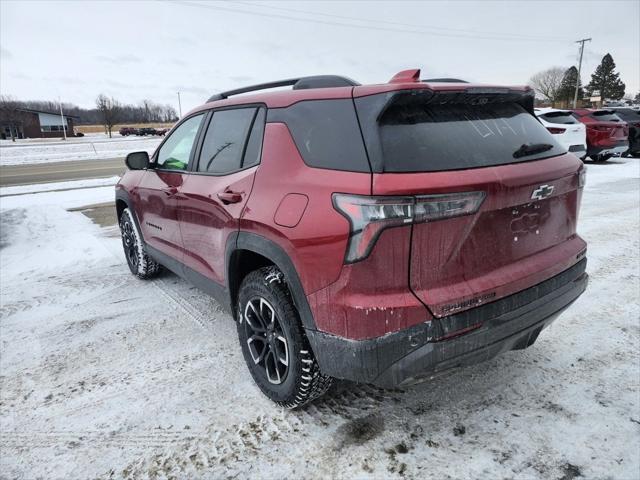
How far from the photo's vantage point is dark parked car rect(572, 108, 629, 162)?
12211 mm

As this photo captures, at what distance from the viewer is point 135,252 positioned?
468 centimetres

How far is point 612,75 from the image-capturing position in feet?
272

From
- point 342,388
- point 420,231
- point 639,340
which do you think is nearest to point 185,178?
point 342,388

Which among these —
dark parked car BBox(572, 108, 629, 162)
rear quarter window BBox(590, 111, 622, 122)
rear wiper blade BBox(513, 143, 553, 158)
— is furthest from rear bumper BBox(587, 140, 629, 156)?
rear wiper blade BBox(513, 143, 553, 158)

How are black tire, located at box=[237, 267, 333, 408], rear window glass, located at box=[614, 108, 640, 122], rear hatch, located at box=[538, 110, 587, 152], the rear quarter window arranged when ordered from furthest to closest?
rear window glass, located at box=[614, 108, 640, 122]
the rear quarter window
rear hatch, located at box=[538, 110, 587, 152]
black tire, located at box=[237, 267, 333, 408]

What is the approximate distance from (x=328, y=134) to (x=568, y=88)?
3005 inches

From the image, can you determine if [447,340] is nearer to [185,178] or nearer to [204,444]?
[204,444]

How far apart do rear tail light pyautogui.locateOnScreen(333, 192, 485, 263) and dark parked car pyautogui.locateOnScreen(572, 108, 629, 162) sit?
12.7 metres

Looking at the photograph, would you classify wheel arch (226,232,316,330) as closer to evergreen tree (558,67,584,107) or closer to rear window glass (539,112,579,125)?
rear window glass (539,112,579,125)

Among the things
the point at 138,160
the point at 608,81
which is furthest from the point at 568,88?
the point at 138,160

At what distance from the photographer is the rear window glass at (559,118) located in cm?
1141

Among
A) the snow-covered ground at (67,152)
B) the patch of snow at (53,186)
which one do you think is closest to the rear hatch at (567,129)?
the patch of snow at (53,186)

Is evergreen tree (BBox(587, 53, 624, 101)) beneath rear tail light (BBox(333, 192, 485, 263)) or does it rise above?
above

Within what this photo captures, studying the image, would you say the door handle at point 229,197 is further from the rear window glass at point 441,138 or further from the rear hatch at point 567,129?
the rear hatch at point 567,129
